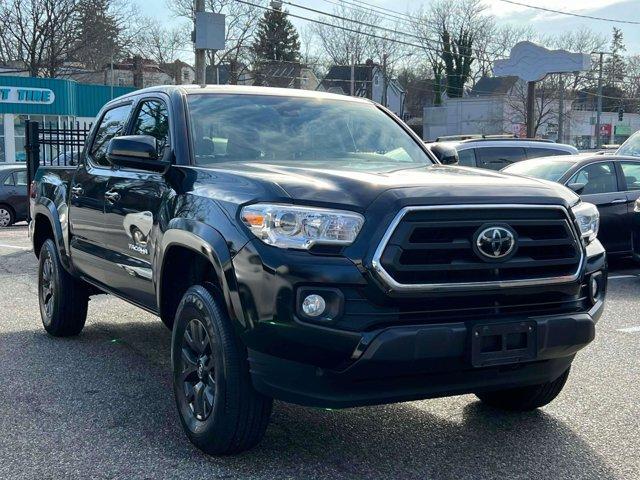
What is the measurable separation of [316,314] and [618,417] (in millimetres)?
2297

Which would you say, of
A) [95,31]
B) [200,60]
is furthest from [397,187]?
[95,31]

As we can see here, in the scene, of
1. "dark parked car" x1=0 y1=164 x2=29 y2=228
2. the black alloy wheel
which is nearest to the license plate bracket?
the black alloy wheel

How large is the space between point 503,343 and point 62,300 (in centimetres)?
404

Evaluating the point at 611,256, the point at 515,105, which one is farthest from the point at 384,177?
the point at 515,105

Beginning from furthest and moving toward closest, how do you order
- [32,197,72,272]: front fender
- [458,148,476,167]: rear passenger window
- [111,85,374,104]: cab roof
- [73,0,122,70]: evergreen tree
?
[73,0,122,70]: evergreen tree, [458,148,476,167]: rear passenger window, [32,197,72,272]: front fender, [111,85,374,104]: cab roof

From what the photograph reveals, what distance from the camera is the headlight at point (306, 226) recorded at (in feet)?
10.6

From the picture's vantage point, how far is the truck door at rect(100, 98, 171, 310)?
4.47 metres

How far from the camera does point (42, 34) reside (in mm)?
44250

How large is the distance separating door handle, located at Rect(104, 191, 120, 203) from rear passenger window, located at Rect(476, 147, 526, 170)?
31.3 feet

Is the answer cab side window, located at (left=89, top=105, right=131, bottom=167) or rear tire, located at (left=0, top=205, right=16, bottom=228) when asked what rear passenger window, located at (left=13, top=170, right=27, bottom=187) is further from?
cab side window, located at (left=89, top=105, right=131, bottom=167)

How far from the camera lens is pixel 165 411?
14.9ft

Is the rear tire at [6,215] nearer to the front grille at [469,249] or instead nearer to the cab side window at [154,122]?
the cab side window at [154,122]

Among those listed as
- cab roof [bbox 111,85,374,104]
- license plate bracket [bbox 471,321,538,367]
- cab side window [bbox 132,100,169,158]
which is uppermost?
cab roof [bbox 111,85,374,104]

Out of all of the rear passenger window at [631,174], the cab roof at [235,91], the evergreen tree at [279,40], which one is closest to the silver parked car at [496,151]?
the rear passenger window at [631,174]
